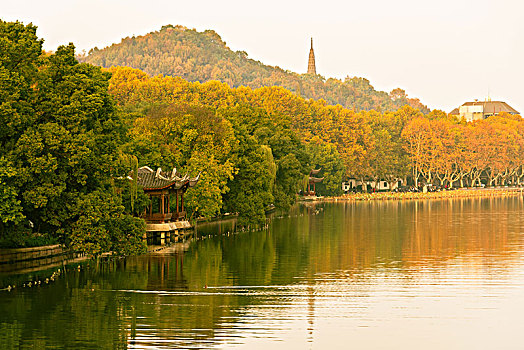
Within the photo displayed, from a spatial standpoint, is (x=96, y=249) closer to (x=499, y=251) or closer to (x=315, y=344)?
(x=315, y=344)

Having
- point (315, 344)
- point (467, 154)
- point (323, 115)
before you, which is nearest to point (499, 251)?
point (315, 344)

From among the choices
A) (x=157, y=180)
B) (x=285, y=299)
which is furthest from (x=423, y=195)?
(x=285, y=299)

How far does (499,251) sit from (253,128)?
38781 millimetres

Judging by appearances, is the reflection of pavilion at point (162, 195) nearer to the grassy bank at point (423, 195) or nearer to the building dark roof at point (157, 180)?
the building dark roof at point (157, 180)

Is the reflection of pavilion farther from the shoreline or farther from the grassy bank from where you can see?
the grassy bank

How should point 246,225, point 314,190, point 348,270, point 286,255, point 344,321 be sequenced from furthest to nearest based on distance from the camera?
point 314,190 → point 246,225 → point 286,255 → point 348,270 → point 344,321

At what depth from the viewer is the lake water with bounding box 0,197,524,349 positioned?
28.5m

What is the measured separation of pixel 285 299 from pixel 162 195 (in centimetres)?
2071

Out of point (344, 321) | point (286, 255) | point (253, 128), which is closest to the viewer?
point (344, 321)

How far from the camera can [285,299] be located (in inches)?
1420

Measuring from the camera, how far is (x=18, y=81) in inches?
1449

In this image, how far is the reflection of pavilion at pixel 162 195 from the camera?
54.6 metres

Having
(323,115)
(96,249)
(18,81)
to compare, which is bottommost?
(96,249)

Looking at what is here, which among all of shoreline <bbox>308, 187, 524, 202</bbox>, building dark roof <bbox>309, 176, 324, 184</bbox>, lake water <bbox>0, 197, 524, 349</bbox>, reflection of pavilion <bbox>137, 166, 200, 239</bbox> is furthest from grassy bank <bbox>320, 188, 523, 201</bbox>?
lake water <bbox>0, 197, 524, 349</bbox>
